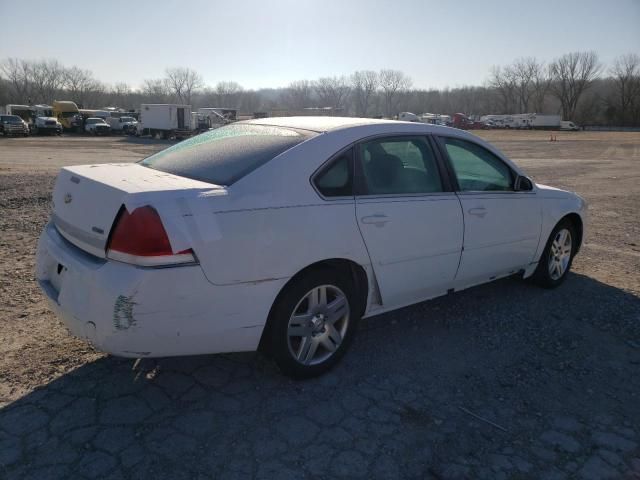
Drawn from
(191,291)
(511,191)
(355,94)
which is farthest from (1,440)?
(355,94)

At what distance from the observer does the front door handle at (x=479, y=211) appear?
3.84 m

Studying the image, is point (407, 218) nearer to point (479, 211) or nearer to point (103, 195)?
point (479, 211)

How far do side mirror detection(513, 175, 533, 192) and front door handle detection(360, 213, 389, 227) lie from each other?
165 centimetres

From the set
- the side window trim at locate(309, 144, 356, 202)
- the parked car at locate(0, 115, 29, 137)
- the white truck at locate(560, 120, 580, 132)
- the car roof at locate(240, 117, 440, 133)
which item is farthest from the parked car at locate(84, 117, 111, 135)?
the white truck at locate(560, 120, 580, 132)

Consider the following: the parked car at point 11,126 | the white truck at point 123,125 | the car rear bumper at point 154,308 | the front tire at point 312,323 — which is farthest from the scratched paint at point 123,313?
the white truck at point 123,125

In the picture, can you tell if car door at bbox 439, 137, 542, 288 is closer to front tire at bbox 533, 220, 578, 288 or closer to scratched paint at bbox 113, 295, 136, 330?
front tire at bbox 533, 220, 578, 288

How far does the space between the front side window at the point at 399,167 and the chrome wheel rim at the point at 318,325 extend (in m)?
0.74

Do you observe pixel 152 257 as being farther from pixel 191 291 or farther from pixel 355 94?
pixel 355 94

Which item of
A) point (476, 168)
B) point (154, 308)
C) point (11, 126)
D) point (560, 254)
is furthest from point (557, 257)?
point (11, 126)

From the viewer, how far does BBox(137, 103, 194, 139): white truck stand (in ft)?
139

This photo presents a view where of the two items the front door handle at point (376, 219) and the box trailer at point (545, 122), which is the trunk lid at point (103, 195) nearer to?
the front door handle at point (376, 219)

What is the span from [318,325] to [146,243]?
4.01ft

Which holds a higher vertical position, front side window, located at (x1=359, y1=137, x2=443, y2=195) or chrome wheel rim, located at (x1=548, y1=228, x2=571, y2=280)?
front side window, located at (x1=359, y1=137, x2=443, y2=195)

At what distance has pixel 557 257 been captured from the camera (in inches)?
193
